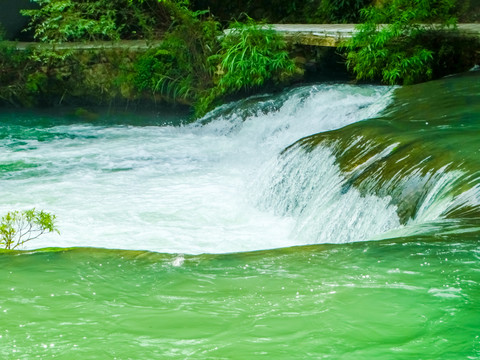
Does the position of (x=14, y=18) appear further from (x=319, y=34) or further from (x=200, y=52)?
→ (x=319, y=34)

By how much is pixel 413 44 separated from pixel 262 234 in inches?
179

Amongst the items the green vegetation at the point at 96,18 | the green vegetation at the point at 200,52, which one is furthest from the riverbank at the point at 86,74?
the green vegetation at the point at 96,18

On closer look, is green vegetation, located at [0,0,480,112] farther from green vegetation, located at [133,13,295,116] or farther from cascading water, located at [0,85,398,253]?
cascading water, located at [0,85,398,253]

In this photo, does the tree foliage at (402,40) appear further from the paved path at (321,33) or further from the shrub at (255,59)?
the shrub at (255,59)

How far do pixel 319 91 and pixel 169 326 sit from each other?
7.78 metres

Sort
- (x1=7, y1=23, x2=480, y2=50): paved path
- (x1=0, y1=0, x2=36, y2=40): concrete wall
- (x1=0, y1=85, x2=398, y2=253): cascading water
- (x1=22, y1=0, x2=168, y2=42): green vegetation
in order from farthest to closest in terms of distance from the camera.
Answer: (x1=0, y1=0, x2=36, y2=40): concrete wall, (x1=22, y1=0, x2=168, y2=42): green vegetation, (x1=7, y1=23, x2=480, y2=50): paved path, (x1=0, y1=85, x2=398, y2=253): cascading water

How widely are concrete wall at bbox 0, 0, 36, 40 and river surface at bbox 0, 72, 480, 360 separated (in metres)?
5.22

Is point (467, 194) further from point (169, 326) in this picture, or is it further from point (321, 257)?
point (169, 326)

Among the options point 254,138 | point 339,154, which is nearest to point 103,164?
point 254,138

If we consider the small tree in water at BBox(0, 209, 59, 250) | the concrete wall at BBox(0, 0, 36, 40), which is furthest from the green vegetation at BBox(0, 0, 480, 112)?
the small tree in water at BBox(0, 209, 59, 250)

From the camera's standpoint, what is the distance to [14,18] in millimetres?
16109

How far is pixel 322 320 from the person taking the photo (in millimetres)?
3031

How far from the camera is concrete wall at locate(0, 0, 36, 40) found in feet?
52.2

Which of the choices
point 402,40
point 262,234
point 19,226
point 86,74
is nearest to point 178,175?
point 262,234
